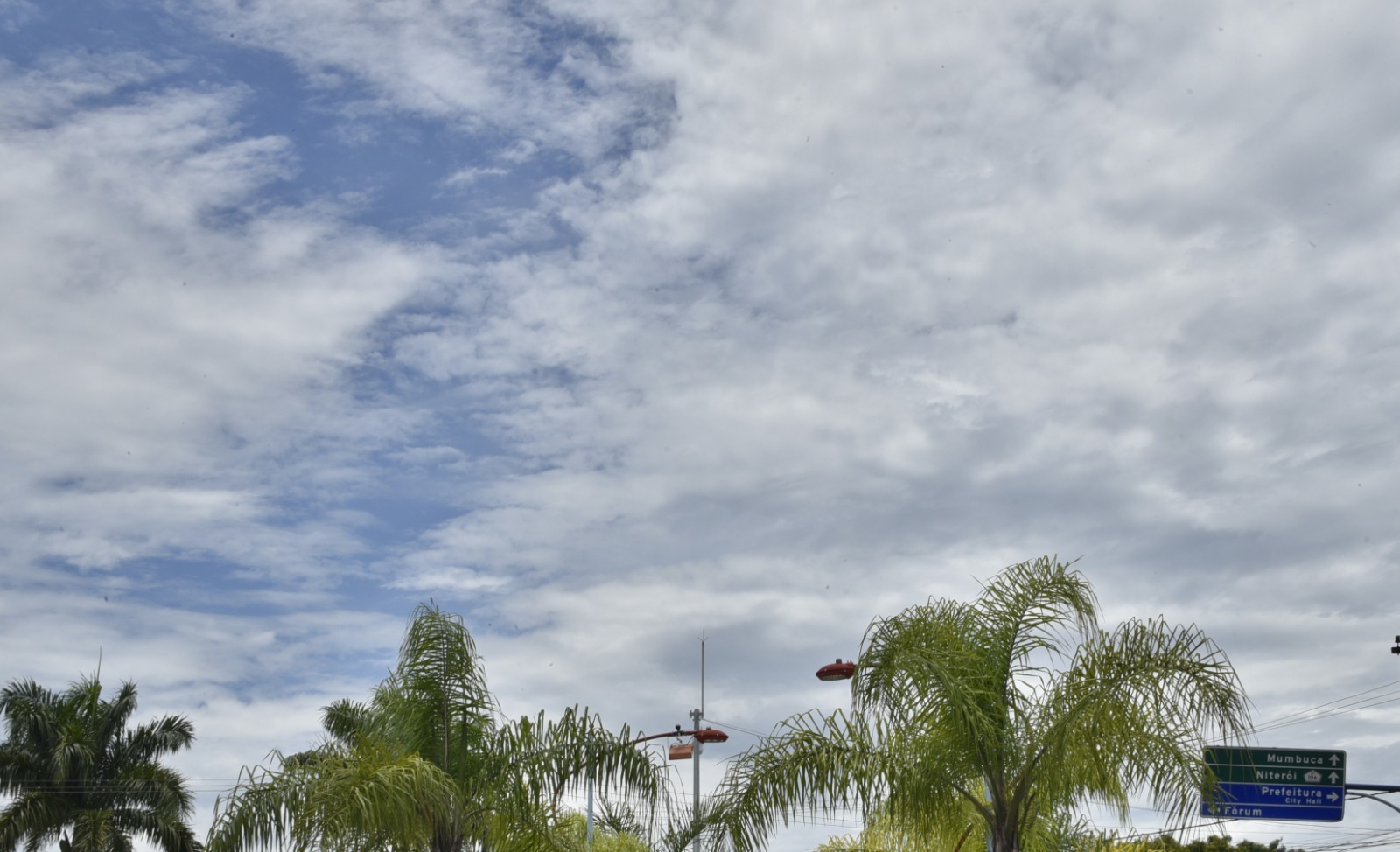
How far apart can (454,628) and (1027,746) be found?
7512 mm

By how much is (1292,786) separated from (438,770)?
19.4 metres

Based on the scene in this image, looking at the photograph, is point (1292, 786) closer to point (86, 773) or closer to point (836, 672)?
point (836, 672)

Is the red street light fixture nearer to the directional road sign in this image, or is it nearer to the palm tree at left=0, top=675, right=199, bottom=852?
the directional road sign

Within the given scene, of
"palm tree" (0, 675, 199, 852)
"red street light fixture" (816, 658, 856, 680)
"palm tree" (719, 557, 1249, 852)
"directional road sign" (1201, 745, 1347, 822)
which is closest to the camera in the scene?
"palm tree" (719, 557, 1249, 852)

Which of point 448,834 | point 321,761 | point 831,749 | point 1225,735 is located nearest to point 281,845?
point 321,761

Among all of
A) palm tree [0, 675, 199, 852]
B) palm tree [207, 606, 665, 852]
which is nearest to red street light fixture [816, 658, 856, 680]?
palm tree [207, 606, 665, 852]

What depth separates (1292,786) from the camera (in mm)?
27984

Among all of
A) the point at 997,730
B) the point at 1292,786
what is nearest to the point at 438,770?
the point at 997,730

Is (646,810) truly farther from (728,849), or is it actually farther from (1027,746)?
(1027,746)

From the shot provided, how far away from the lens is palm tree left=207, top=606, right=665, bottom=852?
15.1 m

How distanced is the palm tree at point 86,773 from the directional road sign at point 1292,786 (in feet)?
82.2

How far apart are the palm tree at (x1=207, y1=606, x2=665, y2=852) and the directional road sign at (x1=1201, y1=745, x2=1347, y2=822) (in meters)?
15.6

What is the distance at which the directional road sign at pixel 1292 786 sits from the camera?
2778cm

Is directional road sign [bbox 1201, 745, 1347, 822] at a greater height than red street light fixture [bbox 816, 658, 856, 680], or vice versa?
red street light fixture [bbox 816, 658, 856, 680]
